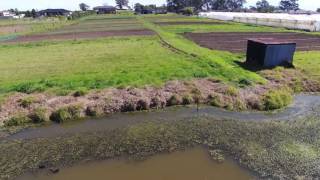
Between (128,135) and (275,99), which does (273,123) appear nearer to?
(275,99)

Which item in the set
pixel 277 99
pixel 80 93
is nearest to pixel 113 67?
pixel 80 93

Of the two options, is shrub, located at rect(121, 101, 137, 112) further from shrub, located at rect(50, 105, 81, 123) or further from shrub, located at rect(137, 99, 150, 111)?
shrub, located at rect(50, 105, 81, 123)

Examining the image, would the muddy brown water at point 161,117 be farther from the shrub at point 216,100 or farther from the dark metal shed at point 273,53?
the dark metal shed at point 273,53

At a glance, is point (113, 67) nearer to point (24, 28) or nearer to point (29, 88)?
point (29, 88)

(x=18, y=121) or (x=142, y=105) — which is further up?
(x=142, y=105)

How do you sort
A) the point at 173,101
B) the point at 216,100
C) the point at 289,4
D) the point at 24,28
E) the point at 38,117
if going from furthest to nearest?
the point at 289,4 → the point at 24,28 → the point at 173,101 → the point at 216,100 → the point at 38,117

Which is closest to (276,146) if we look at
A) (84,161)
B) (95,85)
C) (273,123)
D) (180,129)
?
(273,123)
